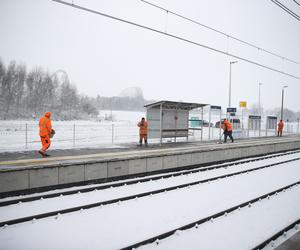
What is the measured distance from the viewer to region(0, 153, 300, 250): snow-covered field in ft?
16.4

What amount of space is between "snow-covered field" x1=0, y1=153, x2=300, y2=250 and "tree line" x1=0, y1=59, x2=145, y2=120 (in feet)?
140

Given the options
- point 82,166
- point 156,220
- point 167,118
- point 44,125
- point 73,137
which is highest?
point 167,118

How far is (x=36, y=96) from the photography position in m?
56.5

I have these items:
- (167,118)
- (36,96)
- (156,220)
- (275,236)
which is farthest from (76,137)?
(36,96)

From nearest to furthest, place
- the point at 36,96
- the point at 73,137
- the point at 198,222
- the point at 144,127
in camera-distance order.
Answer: the point at 198,222
the point at 144,127
the point at 73,137
the point at 36,96

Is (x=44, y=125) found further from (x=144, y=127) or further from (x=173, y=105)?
(x=173, y=105)

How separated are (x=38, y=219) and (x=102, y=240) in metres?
1.98

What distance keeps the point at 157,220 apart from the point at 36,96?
58554 millimetres

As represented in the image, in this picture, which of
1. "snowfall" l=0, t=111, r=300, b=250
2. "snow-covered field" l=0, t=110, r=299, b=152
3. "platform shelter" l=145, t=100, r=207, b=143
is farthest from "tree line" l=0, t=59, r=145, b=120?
"snowfall" l=0, t=111, r=300, b=250

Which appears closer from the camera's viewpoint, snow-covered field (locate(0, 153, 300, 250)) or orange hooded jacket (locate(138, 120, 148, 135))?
snow-covered field (locate(0, 153, 300, 250))

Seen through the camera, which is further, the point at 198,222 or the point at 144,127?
→ the point at 144,127

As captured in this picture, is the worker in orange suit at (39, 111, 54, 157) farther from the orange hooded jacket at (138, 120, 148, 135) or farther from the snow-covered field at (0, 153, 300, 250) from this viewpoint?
the orange hooded jacket at (138, 120, 148, 135)

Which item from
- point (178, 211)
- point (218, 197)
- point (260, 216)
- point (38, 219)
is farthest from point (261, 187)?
point (38, 219)

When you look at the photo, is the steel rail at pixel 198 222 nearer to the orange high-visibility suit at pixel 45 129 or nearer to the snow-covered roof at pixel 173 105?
the orange high-visibility suit at pixel 45 129
